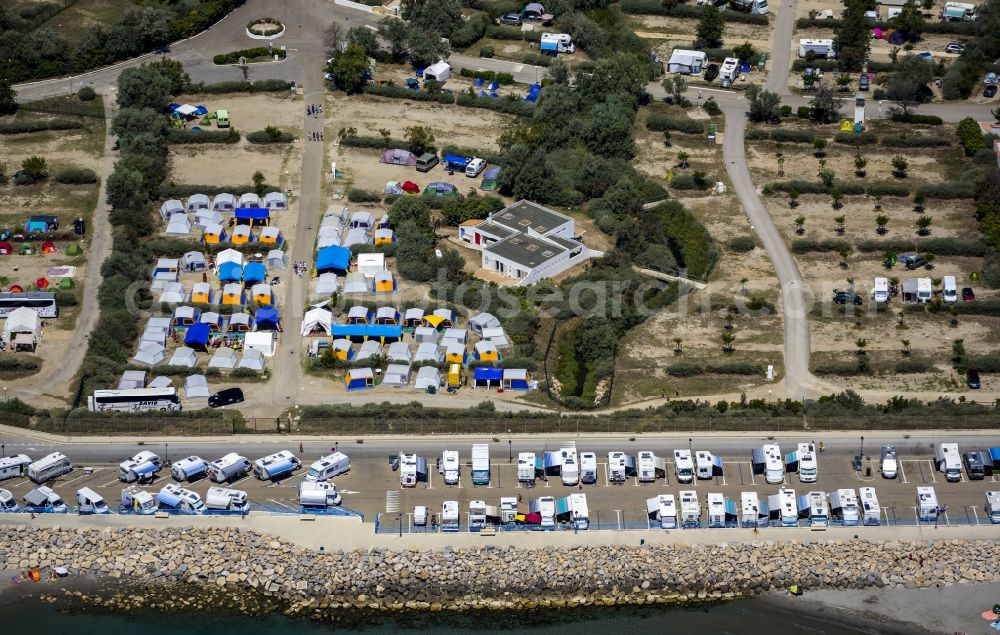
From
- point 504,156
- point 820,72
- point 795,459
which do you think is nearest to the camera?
point 795,459

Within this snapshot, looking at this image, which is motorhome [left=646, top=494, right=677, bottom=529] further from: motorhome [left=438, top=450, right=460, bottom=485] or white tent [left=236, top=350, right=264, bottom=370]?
white tent [left=236, top=350, right=264, bottom=370]

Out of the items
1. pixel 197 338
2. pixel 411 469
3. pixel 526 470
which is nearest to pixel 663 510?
pixel 526 470

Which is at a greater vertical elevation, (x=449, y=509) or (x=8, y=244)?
(x=8, y=244)

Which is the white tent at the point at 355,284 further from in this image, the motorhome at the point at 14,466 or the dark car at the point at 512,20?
the dark car at the point at 512,20

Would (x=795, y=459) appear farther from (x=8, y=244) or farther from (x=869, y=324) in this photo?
(x=8, y=244)

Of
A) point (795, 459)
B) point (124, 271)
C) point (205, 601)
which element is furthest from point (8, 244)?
point (795, 459)

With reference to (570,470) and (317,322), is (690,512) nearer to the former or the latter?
(570,470)

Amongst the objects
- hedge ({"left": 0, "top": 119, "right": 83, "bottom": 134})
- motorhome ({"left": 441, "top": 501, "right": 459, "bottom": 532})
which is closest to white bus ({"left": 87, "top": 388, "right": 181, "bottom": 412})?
motorhome ({"left": 441, "top": 501, "right": 459, "bottom": 532})
